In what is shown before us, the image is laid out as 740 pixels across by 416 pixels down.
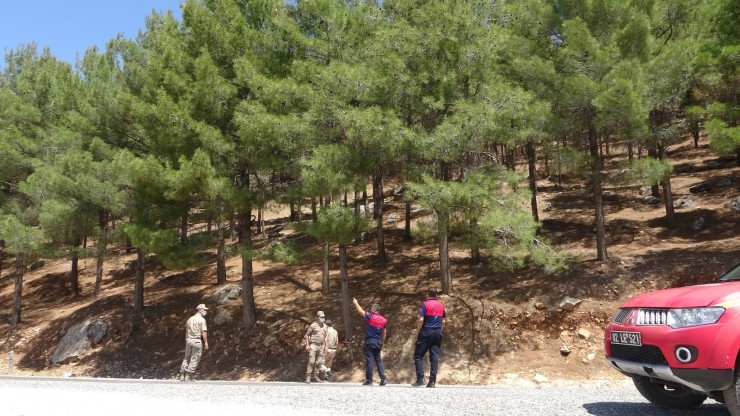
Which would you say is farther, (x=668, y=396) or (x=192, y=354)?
(x=192, y=354)

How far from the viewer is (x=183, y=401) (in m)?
6.92

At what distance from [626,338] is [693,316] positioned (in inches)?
Result: 26.2

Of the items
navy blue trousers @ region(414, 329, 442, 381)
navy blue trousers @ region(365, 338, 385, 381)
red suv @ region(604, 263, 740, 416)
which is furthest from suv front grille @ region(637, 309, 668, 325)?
navy blue trousers @ region(365, 338, 385, 381)

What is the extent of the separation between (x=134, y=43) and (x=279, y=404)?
17297mm

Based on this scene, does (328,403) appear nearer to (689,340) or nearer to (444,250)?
(689,340)

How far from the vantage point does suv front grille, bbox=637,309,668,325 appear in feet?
14.9

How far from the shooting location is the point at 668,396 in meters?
5.34

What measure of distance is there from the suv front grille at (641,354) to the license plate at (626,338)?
0.04 meters

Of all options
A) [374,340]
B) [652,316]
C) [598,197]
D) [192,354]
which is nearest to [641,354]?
[652,316]

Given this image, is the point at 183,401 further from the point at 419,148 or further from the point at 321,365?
the point at 419,148

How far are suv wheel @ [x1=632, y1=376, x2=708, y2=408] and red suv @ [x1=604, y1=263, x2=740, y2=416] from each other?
60cm

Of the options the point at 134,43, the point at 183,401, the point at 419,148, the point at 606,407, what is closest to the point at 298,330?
the point at 419,148

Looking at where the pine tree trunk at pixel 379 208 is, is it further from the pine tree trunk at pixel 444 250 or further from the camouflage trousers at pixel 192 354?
the camouflage trousers at pixel 192 354

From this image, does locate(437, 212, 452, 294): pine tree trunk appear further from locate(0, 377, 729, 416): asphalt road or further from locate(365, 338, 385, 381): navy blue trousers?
locate(0, 377, 729, 416): asphalt road
